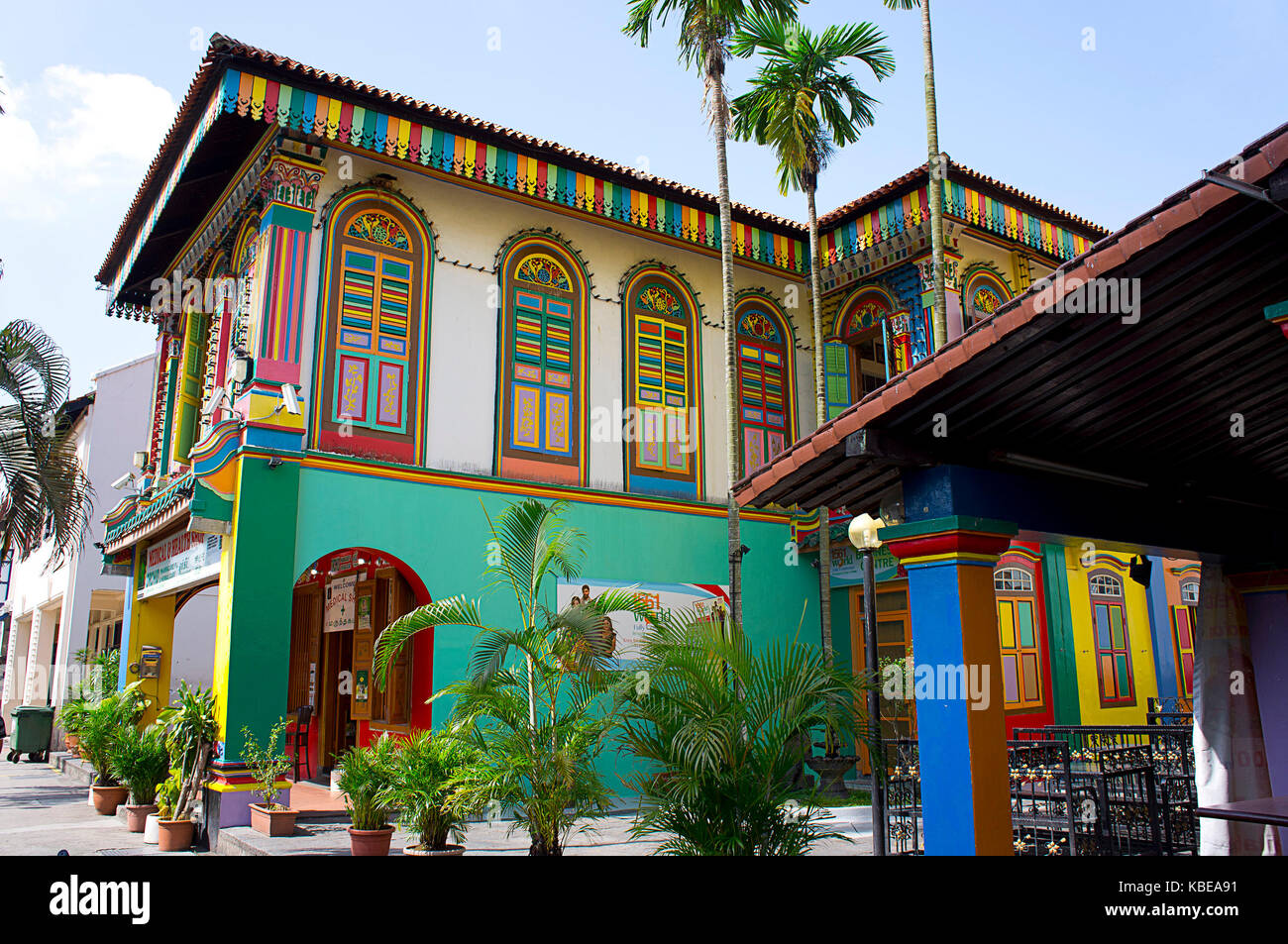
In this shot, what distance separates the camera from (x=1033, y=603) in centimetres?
1422

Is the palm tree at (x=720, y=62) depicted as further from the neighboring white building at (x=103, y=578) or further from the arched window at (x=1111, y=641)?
the neighboring white building at (x=103, y=578)

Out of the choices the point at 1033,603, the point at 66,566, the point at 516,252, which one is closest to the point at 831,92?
the point at 516,252

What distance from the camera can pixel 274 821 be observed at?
866cm

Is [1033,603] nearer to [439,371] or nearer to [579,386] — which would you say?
[579,386]

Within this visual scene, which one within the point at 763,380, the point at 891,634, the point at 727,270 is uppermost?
the point at 727,270

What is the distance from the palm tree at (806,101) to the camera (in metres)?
12.8

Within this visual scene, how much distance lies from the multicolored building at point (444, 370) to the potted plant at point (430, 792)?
3.12 metres

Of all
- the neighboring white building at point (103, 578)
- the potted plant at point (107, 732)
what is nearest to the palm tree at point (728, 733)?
the potted plant at point (107, 732)

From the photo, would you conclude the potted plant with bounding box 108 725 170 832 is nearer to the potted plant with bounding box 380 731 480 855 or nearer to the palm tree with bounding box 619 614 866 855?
the potted plant with bounding box 380 731 480 855

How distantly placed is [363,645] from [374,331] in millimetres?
5174

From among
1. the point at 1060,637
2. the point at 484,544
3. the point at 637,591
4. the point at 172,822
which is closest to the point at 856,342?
the point at 1060,637

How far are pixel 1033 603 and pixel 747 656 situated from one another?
9827 millimetres

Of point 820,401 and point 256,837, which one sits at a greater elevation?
point 820,401

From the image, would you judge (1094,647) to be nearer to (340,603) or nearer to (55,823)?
(340,603)
